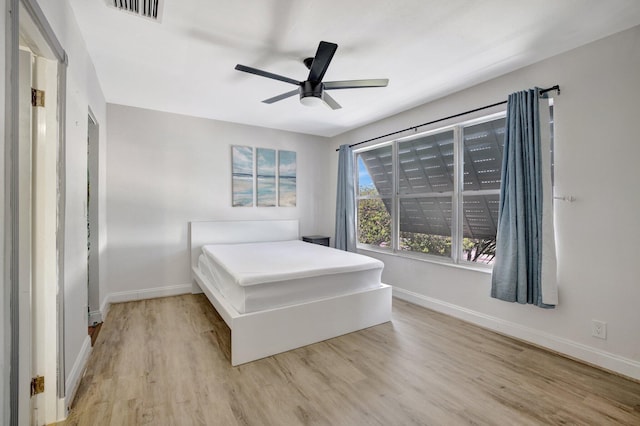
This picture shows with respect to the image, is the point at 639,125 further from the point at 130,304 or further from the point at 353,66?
the point at 130,304

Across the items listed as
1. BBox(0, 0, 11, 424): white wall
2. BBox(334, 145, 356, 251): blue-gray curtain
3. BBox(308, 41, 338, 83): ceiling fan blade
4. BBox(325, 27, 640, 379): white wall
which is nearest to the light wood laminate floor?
BBox(325, 27, 640, 379): white wall

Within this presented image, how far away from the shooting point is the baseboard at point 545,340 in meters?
2.10

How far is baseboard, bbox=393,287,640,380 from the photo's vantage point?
2102mm

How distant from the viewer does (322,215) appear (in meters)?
5.29

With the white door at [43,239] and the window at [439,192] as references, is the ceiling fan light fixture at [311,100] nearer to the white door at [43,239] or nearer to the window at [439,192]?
the white door at [43,239]

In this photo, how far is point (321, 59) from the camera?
205 cm

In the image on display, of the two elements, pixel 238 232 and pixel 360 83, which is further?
pixel 238 232

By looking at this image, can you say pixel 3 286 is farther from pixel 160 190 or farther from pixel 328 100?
pixel 160 190

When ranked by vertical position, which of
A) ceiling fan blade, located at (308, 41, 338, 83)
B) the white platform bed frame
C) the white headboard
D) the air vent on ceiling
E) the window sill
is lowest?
the white platform bed frame

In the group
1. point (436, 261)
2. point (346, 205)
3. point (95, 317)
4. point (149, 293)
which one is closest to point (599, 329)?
point (436, 261)

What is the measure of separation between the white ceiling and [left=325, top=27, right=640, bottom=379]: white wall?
20 centimetres

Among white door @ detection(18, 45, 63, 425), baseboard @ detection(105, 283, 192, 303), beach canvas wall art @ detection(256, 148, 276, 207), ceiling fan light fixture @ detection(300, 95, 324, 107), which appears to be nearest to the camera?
white door @ detection(18, 45, 63, 425)

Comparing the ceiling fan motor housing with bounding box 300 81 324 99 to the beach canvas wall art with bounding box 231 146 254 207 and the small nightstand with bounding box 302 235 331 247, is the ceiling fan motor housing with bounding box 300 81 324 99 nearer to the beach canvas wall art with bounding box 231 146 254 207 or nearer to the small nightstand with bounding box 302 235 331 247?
the beach canvas wall art with bounding box 231 146 254 207

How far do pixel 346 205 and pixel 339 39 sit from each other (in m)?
2.71
